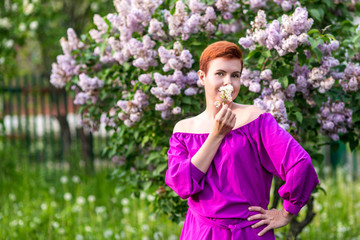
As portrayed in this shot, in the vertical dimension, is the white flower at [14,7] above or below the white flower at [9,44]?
above

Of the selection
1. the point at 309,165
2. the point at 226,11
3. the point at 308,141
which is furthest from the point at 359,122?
the point at 309,165

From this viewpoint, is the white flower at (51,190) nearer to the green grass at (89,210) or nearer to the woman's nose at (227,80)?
the green grass at (89,210)

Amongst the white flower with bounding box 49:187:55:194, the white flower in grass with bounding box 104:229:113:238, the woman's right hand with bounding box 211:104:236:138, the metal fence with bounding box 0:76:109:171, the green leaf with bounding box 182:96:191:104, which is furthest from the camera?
the metal fence with bounding box 0:76:109:171

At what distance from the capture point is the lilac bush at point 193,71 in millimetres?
3027

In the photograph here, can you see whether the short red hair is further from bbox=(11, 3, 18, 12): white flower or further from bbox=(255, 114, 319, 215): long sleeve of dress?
bbox=(11, 3, 18, 12): white flower

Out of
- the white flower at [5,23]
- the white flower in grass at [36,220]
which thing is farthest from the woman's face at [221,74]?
the white flower at [5,23]

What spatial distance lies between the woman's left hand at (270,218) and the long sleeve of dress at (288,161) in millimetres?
48

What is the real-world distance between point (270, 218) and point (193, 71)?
1.40 metres

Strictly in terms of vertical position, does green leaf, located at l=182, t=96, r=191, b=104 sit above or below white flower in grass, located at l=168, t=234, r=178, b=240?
above

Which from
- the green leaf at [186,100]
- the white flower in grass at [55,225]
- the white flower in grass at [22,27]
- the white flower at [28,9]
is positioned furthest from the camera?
the white flower at [28,9]

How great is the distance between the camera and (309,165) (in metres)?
2.10

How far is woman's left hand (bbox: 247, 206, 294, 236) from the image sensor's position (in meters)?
2.16

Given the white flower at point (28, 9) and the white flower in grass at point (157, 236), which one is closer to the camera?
the white flower in grass at point (157, 236)

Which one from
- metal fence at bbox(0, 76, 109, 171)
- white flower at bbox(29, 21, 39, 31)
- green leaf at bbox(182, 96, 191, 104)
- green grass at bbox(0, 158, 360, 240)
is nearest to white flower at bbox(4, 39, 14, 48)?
white flower at bbox(29, 21, 39, 31)
